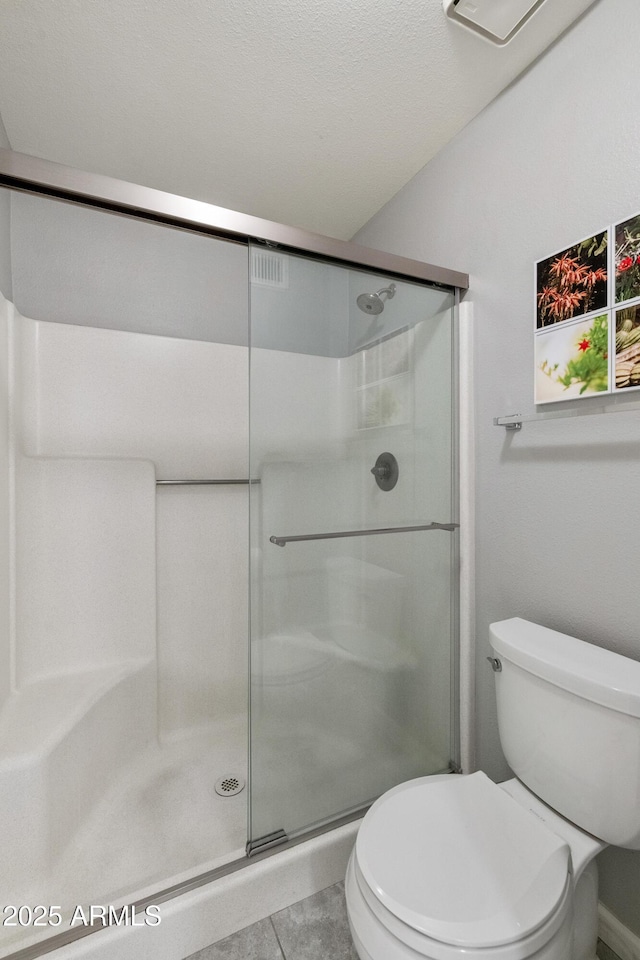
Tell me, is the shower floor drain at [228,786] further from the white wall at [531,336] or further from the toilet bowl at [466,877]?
the white wall at [531,336]

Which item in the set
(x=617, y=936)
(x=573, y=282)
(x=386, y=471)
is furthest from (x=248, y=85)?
(x=617, y=936)

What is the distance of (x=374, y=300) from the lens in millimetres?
1459

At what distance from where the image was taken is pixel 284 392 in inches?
51.0

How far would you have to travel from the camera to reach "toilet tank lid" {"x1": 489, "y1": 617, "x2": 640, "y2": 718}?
933 millimetres

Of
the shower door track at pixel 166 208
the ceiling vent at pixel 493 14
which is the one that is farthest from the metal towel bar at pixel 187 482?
the ceiling vent at pixel 493 14

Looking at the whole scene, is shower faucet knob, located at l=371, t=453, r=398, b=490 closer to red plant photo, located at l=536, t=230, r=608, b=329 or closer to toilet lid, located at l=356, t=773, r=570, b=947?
red plant photo, located at l=536, t=230, r=608, b=329

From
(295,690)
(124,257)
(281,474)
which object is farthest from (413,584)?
(124,257)

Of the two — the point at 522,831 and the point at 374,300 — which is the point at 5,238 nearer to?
the point at 374,300

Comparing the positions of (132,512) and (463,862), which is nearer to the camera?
(463,862)

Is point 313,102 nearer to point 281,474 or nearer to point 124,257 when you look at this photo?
point 124,257

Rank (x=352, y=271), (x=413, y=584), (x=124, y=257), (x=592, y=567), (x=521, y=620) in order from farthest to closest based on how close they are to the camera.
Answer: (x=124, y=257) → (x=413, y=584) → (x=352, y=271) → (x=521, y=620) → (x=592, y=567)

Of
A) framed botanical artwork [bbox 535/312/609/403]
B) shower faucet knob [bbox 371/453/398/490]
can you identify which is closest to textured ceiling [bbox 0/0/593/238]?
framed botanical artwork [bbox 535/312/609/403]

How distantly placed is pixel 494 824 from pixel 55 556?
1.59 metres

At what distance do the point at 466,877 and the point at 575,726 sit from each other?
0.38 meters
